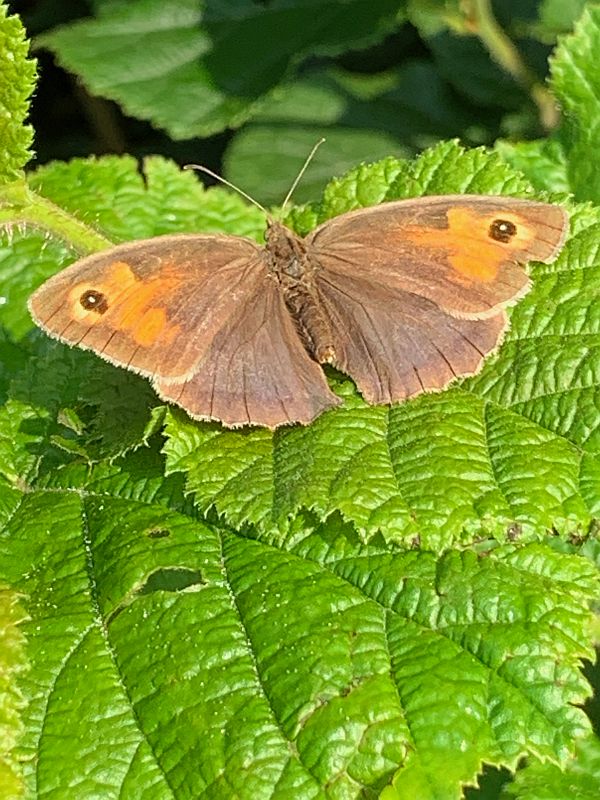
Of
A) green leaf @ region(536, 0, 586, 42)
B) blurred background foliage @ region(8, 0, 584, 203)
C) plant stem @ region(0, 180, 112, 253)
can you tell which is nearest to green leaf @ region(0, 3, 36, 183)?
plant stem @ region(0, 180, 112, 253)

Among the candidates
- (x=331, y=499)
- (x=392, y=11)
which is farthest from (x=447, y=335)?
(x=392, y=11)

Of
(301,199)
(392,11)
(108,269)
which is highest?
(108,269)

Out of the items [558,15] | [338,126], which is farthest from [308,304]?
[338,126]

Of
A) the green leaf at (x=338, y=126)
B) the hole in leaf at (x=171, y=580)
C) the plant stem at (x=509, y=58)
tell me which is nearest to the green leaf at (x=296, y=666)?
the hole in leaf at (x=171, y=580)

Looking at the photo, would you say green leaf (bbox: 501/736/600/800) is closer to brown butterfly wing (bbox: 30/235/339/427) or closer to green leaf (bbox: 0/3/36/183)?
brown butterfly wing (bbox: 30/235/339/427)

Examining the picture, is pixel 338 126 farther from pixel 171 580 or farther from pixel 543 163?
pixel 171 580

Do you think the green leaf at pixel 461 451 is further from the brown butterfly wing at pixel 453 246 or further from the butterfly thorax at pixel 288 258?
the butterfly thorax at pixel 288 258

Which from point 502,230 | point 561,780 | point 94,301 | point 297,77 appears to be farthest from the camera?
point 297,77

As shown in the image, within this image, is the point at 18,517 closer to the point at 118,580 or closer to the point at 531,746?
the point at 118,580
